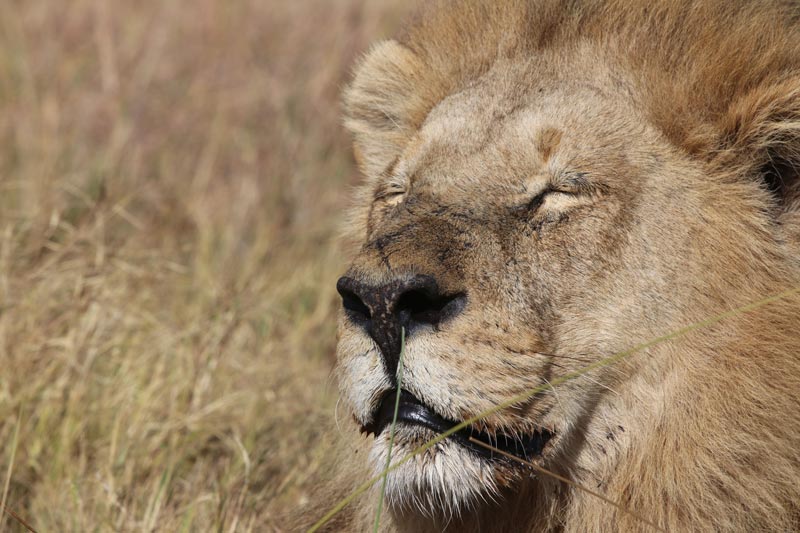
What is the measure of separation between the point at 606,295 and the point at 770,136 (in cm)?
61

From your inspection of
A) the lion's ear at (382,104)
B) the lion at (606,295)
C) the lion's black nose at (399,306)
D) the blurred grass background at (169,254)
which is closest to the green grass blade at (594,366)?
the lion at (606,295)

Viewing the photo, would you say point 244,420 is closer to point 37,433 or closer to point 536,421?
point 37,433

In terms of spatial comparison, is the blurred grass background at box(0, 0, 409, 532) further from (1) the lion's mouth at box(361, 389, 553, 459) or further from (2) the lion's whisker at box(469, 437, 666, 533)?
(2) the lion's whisker at box(469, 437, 666, 533)

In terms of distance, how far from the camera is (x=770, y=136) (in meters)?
2.91

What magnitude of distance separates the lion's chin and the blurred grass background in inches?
32.1

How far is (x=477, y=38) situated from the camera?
360 centimetres

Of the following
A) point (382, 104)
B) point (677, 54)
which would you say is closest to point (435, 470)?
point (677, 54)

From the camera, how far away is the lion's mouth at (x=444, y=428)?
106 inches

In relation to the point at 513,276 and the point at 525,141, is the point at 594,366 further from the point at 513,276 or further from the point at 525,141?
the point at 525,141

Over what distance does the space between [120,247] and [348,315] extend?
269 cm

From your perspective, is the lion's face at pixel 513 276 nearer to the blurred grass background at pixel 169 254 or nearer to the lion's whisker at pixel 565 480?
the lion's whisker at pixel 565 480

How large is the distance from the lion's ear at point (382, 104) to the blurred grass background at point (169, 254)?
0.88 meters

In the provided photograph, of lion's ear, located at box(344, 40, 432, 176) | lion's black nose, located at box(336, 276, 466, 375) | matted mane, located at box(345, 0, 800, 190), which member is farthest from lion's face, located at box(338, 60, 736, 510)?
lion's ear, located at box(344, 40, 432, 176)

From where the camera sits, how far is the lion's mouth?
2.70m
